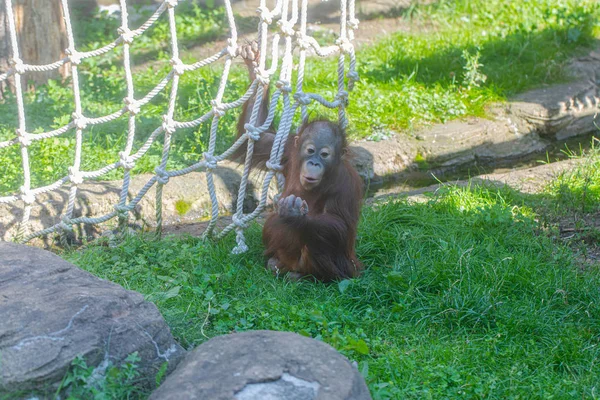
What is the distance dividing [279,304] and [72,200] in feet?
4.77

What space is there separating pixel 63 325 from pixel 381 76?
14.9ft

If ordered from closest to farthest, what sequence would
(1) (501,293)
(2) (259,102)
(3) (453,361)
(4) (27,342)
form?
(4) (27,342) < (3) (453,361) < (1) (501,293) < (2) (259,102)

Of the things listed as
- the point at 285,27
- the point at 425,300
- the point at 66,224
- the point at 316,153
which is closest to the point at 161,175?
the point at 66,224

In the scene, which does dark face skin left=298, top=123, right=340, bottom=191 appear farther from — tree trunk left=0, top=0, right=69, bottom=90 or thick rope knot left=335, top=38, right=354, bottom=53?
tree trunk left=0, top=0, right=69, bottom=90

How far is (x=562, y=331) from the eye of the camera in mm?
3242

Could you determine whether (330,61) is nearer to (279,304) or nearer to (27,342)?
(279,304)

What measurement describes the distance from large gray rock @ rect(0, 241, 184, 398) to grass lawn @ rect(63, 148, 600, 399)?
408mm

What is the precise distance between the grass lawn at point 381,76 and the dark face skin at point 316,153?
4.73 ft

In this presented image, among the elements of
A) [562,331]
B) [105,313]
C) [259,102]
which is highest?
[259,102]

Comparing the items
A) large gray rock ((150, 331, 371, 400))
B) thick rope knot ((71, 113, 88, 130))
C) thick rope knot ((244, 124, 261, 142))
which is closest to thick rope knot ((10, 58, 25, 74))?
thick rope knot ((71, 113, 88, 130))

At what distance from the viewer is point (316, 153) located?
12.2 feet

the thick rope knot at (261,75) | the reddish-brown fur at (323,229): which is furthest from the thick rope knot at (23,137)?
the reddish-brown fur at (323,229)

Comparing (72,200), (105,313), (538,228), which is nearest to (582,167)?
(538,228)

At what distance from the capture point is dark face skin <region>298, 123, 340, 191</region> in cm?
361
